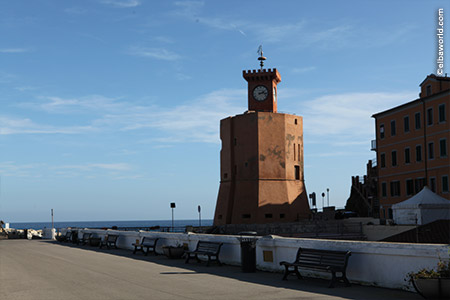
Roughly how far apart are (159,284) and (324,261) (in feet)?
13.1

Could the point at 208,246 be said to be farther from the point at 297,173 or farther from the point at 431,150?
the point at 297,173

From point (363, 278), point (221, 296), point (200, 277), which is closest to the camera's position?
point (221, 296)

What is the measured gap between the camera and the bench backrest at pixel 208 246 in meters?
17.2

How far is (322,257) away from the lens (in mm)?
12570

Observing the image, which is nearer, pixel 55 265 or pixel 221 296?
pixel 221 296

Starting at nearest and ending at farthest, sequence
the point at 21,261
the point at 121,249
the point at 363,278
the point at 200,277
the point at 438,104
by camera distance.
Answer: the point at 363,278 < the point at 200,277 < the point at 21,261 < the point at 121,249 < the point at 438,104

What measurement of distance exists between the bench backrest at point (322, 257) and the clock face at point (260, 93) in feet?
151

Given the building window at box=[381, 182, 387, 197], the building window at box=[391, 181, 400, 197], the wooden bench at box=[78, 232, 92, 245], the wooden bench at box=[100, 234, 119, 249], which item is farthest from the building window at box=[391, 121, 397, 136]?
the wooden bench at box=[100, 234, 119, 249]

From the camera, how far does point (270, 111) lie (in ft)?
192

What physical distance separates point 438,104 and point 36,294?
4218cm

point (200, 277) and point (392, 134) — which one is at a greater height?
point (392, 134)

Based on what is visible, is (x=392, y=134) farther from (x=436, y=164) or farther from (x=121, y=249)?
(x=121, y=249)

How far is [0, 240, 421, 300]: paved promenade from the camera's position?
10.6 meters

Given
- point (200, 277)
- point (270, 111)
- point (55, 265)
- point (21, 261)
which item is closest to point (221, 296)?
point (200, 277)
